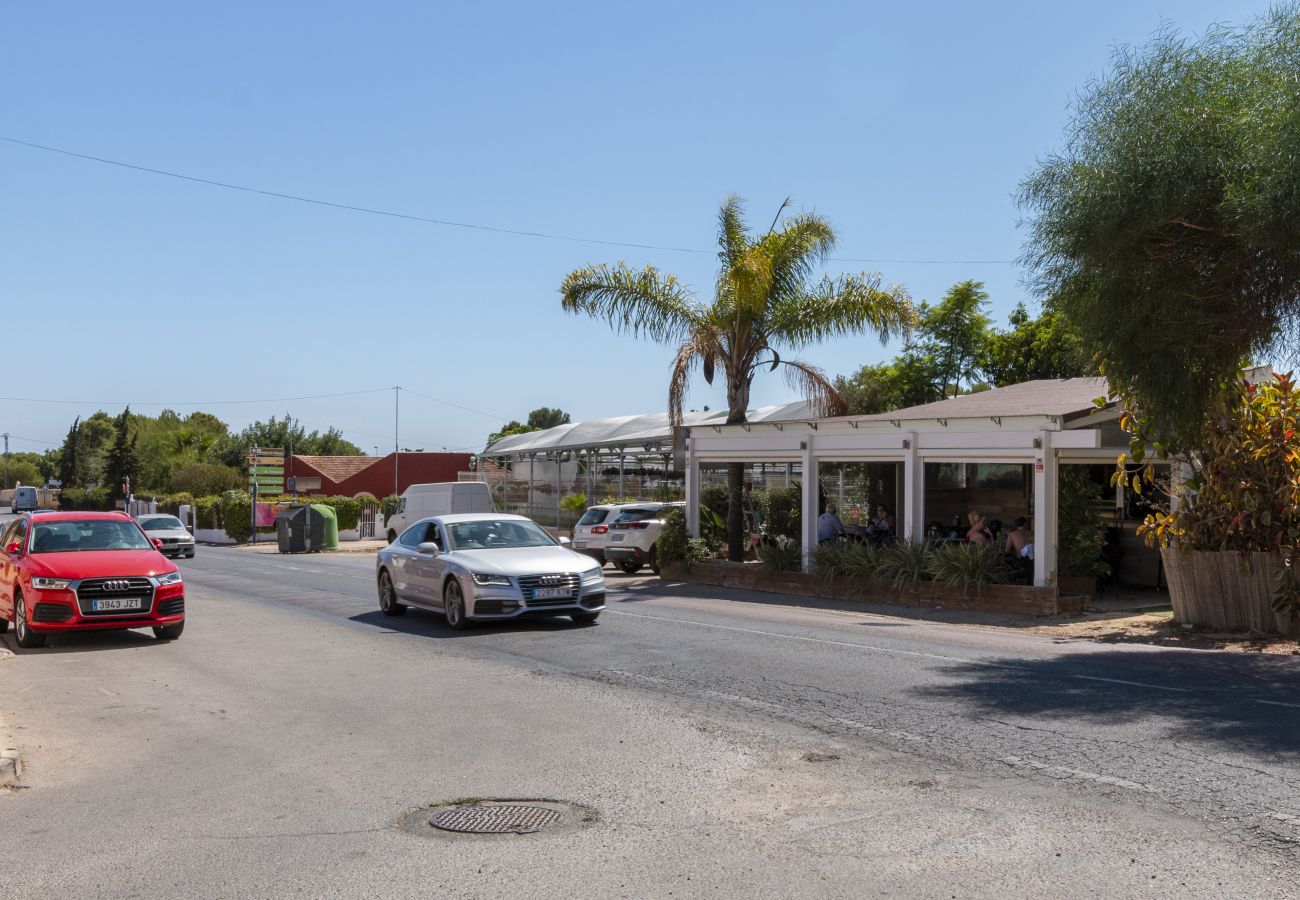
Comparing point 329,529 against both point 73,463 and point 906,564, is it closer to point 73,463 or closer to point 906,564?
point 906,564

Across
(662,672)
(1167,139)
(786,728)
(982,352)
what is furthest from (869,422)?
(982,352)

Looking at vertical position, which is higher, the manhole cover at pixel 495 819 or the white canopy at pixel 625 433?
the white canopy at pixel 625 433

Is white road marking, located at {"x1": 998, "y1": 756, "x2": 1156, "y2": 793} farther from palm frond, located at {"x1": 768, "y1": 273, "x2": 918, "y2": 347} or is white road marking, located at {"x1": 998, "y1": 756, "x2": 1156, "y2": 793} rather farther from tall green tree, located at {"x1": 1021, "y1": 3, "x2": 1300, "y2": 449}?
palm frond, located at {"x1": 768, "y1": 273, "x2": 918, "y2": 347}

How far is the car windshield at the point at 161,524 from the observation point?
37750mm

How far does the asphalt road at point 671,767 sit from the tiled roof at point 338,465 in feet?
211

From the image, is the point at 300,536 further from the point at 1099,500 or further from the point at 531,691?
the point at 531,691

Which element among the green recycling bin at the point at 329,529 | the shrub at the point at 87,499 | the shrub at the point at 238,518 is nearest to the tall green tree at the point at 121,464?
the shrub at the point at 87,499

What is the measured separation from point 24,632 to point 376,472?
60607mm

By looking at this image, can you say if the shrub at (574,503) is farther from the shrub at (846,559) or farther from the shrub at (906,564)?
the shrub at (906,564)

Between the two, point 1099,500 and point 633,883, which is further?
point 1099,500

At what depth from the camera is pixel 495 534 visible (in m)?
16.1

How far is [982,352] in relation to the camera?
134ft

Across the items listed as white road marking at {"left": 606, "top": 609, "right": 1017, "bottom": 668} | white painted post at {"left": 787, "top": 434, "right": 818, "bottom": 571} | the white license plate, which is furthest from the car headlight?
white painted post at {"left": 787, "top": 434, "right": 818, "bottom": 571}

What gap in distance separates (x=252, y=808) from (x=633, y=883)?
2.55 m
